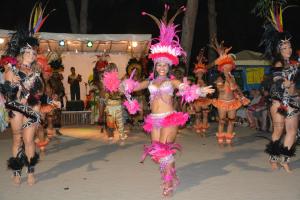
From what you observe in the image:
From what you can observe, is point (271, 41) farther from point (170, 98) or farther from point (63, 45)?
point (63, 45)

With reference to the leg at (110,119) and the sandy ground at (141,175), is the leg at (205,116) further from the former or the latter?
the leg at (110,119)

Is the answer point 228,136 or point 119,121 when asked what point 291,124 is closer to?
point 228,136

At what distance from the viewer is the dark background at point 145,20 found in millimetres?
30292

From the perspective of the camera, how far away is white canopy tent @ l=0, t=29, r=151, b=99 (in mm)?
15898

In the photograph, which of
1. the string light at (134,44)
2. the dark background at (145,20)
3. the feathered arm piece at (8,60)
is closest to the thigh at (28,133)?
the feathered arm piece at (8,60)

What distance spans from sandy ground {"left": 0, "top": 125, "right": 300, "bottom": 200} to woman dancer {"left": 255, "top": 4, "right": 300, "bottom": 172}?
0.35 meters

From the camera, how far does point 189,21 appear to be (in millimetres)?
15859

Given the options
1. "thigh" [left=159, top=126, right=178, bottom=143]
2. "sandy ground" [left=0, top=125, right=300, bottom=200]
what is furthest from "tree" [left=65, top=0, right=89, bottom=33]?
"thigh" [left=159, top=126, right=178, bottom=143]

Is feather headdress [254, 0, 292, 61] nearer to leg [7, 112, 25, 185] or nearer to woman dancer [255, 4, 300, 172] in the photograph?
woman dancer [255, 4, 300, 172]

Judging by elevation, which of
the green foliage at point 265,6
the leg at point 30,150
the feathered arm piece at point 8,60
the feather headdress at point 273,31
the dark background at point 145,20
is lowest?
the leg at point 30,150

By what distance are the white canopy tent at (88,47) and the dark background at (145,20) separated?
13106 mm

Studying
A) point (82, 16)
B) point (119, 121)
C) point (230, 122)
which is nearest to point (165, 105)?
point (230, 122)

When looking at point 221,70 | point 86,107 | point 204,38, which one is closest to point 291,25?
point 204,38

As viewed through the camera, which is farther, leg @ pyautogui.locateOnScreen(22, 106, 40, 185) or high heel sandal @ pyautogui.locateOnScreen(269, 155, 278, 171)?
high heel sandal @ pyautogui.locateOnScreen(269, 155, 278, 171)
